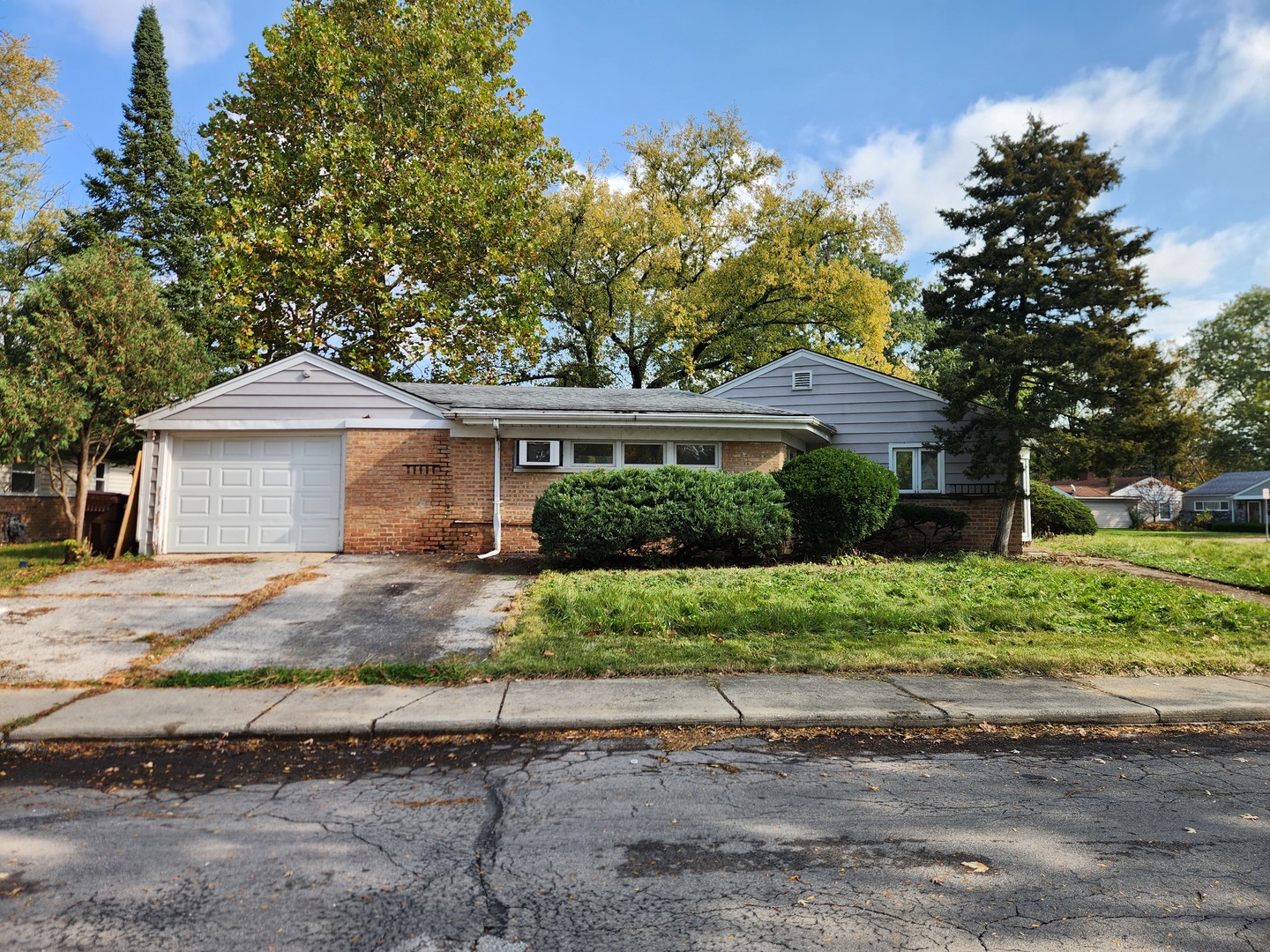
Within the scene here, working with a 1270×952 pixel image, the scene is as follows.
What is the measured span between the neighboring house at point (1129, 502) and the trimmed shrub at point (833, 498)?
40.9 m

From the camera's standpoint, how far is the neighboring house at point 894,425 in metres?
16.4

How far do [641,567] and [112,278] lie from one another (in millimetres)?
9954

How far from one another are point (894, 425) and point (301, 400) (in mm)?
12511

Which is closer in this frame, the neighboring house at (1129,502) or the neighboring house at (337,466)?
the neighboring house at (337,466)

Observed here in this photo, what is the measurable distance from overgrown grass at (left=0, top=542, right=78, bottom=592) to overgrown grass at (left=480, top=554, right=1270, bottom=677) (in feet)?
23.2

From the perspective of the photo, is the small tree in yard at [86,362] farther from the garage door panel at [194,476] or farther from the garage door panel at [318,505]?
the garage door panel at [318,505]

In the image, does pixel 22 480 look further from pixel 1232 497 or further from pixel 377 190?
pixel 1232 497

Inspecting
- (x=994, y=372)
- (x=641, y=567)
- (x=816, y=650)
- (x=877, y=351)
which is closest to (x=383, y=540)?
(x=641, y=567)

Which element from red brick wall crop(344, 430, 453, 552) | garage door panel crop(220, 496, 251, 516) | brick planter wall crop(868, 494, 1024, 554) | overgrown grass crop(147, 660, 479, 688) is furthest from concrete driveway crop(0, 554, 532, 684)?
brick planter wall crop(868, 494, 1024, 554)

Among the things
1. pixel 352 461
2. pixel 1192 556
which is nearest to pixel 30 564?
pixel 352 461

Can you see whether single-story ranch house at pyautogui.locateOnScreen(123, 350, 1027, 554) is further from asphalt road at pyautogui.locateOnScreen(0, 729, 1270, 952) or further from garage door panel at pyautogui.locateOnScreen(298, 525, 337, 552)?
asphalt road at pyautogui.locateOnScreen(0, 729, 1270, 952)

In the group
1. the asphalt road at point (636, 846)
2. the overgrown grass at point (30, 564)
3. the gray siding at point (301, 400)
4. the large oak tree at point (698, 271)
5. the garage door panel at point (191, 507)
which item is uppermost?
the large oak tree at point (698, 271)

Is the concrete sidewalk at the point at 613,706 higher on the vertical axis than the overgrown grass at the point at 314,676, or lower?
lower

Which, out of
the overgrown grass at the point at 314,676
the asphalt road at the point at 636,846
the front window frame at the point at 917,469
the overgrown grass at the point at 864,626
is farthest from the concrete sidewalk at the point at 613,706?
the front window frame at the point at 917,469
